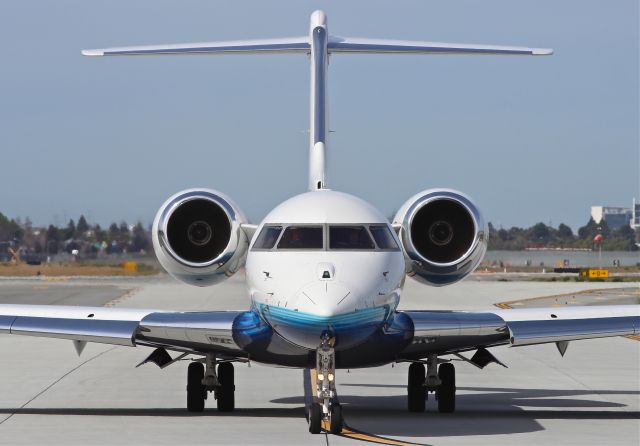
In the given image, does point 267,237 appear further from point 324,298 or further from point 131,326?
point 131,326

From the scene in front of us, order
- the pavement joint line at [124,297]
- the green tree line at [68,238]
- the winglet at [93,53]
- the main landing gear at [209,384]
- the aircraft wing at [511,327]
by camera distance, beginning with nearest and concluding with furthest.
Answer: the aircraft wing at [511,327], the main landing gear at [209,384], the winglet at [93,53], the pavement joint line at [124,297], the green tree line at [68,238]

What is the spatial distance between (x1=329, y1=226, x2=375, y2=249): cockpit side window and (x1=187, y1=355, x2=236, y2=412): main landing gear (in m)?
2.88

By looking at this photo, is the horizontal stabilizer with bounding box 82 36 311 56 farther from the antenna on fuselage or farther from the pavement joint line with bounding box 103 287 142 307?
the pavement joint line with bounding box 103 287 142 307

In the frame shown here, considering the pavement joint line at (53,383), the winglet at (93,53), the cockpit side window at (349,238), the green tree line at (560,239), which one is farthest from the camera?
the green tree line at (560,239)

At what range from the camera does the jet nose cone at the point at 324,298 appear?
45.0ft

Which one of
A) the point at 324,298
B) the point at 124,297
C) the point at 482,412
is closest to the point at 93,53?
the point at 324,298

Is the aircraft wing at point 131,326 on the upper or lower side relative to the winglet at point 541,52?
lower

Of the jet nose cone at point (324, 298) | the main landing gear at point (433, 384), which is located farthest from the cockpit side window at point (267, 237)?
the main landing gear at point (433, 384)

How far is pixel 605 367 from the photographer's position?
2428 cm

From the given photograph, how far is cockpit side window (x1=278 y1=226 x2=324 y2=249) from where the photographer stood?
582 inches

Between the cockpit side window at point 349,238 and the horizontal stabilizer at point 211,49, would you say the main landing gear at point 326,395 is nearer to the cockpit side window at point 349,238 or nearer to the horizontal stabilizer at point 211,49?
the cockpit side window at point 349,238

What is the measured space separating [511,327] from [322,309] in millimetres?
3646

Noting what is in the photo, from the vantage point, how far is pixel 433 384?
1677cm

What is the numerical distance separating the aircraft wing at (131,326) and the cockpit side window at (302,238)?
1.37 metres
